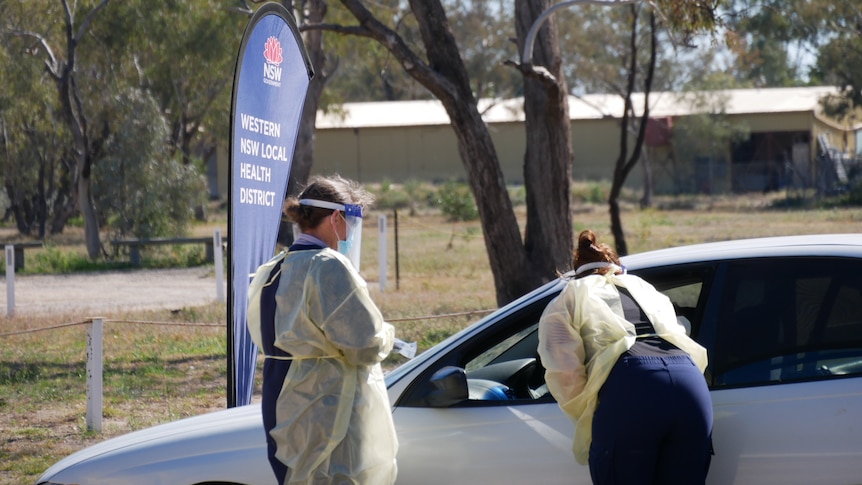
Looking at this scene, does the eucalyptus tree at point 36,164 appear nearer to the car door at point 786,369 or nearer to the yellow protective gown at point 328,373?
the yellow protective gown at point 328,373

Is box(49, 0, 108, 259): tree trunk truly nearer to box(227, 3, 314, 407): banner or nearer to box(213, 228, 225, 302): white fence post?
box(213, 228, 225, 302): white fence post

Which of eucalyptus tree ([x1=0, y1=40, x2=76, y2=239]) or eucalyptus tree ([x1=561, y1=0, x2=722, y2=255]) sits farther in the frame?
eucalyptus tree ([x1=0, y1=40, x2=76, y2=239])

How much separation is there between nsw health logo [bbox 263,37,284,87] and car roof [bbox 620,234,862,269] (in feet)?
10.7

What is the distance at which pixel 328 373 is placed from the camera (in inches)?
146

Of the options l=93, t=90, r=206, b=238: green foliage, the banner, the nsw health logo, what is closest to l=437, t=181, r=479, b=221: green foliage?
l=93, t=90, r=206, b=238: green foliage

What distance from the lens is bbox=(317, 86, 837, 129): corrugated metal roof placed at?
44.6m

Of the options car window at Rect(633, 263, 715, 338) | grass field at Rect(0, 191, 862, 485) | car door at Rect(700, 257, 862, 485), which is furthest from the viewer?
grass field at Rect(0, 191, 862, 485)

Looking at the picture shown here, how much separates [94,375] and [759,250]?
5383 mm

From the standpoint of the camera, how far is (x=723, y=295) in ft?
12.9

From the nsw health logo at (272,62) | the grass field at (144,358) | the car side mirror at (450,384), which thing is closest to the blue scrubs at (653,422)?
the car side mirror at (450,384)

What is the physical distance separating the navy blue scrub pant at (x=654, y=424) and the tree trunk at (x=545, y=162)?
8.17 m

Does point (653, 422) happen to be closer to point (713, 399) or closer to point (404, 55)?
point (713, 399)

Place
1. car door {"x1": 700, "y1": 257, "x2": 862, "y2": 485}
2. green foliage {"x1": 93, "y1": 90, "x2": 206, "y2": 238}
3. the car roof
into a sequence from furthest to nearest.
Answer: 1. green foliage {"x1": 93, "y1": 90, "x2": 206, "y2": 238}
2. the car roof
3. car door {"x1": 700, "y1": 257, "x2": 862, "y2": 485}

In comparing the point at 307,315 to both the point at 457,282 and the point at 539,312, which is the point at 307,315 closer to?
the point at 539,312
